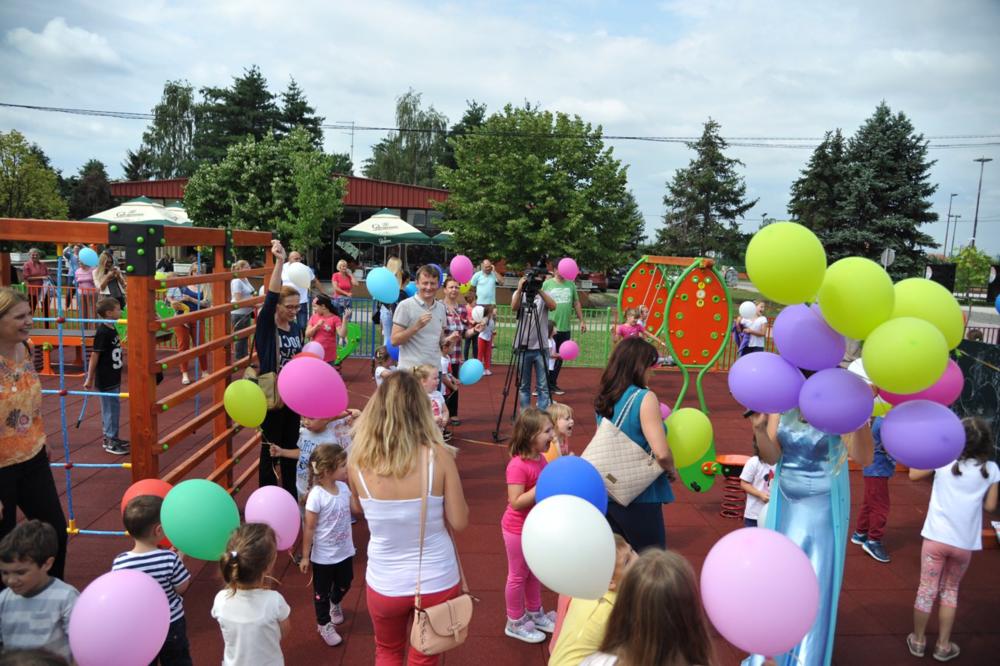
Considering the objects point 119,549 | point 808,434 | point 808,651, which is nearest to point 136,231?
point 119,549

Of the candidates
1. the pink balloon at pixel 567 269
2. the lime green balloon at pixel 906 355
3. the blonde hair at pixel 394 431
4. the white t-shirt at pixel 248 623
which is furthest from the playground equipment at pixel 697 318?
the white t-shirt at pixel 248 623

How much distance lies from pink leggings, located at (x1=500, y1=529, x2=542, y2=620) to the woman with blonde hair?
3.45ft

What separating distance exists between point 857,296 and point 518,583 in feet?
7.26

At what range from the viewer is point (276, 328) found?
14.9 feet

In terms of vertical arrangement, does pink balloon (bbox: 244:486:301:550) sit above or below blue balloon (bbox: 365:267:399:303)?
below

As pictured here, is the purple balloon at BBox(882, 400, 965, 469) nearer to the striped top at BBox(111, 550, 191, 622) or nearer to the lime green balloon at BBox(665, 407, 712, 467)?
the lime green balloon at BBox(665, 407, 712, 467)

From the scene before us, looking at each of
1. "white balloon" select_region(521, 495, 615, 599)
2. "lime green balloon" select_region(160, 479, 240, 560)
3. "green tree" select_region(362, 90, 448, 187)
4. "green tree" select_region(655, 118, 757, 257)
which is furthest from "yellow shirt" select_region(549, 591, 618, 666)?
"green tree" select_region(362, 90, 448, 187)

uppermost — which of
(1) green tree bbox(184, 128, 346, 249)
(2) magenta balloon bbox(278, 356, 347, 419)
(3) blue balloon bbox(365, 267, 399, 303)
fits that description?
(1) green tree bbox(184, 128, 346, 249)

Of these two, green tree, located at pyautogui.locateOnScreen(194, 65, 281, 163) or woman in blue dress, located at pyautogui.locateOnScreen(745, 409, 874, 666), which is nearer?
woman in blue dress, located at pyautogui.locateOnScreen(745, 409, 874, 666)

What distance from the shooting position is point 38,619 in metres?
2.37

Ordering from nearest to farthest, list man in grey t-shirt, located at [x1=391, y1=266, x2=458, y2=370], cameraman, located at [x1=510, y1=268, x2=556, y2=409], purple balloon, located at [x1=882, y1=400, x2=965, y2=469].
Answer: purple balloon, located at [x1=882, y1=400, x2=965, y2=469] → man in grey t-shirt, located at [x1=391, y1=266, x2=458, y2=370] → cameraman, located at [x1=510, y1=268, x2=556, y2=409]

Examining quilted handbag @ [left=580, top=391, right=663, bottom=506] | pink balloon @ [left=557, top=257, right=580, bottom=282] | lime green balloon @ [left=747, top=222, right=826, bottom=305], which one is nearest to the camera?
lime green balloon @ [left=747, top=222, right=826, bottom=305]

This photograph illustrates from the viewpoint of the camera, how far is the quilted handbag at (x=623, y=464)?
3018 millimetres

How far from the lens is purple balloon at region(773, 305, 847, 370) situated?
2732 millimetres
